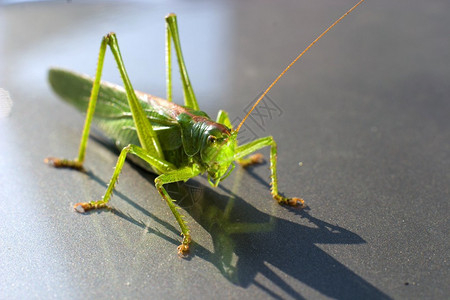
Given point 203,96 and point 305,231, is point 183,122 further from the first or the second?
point 203,96

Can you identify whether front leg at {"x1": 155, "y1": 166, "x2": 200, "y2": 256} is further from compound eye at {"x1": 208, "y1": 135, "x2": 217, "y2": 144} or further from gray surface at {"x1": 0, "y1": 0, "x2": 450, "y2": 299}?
compound eye at {"x1": 208, "y1": 135, "x2": 217, "y2": 144}

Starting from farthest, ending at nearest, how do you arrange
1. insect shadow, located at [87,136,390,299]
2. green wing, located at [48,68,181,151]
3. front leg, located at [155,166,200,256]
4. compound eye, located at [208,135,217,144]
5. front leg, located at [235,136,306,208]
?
green wing, located at [48,68,181,151]
front leg, located at [235,136,306,208]
compound eye, located at [208,135,217,144]
front leg, located at [155,166,200,256]
insect shadow, located at [87,136,390,299]

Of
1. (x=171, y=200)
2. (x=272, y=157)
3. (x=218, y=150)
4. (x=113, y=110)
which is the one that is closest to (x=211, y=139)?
(x=218, y=150)

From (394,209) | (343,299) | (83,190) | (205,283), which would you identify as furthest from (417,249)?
(83,190)

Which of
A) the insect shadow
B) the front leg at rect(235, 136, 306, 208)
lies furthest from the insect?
the insect shadow

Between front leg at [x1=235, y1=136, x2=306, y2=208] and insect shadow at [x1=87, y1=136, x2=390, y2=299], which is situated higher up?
front leg at [x1=235, y1=136, x2=306, y2=208]

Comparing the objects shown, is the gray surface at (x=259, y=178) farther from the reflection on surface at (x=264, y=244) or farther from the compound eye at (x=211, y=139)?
the compound eye at (x=211, y=139)

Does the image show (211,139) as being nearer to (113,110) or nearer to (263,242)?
(263,242)
